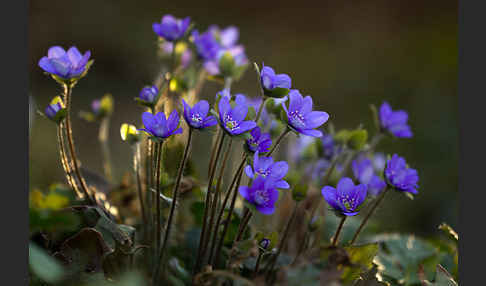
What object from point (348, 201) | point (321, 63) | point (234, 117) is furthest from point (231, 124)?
point (321, 63)

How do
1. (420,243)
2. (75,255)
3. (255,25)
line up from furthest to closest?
(255,25) < (420,243) < (75,255)

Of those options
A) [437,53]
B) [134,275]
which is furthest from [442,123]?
[134,275]

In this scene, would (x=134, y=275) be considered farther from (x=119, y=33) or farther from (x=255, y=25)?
(x=255, y=25)

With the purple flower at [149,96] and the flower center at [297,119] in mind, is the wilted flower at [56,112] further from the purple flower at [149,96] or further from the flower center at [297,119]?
the flower center at [297,119]

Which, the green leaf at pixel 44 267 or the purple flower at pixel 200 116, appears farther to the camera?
the purple flower at pixel 200 116

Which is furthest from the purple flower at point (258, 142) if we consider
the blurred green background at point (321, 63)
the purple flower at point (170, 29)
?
the blurred green background at point (321, 63)

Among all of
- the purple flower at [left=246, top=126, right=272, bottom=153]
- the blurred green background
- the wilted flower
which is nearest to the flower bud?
the wilted flower
